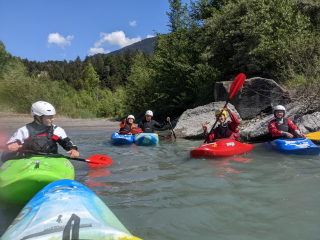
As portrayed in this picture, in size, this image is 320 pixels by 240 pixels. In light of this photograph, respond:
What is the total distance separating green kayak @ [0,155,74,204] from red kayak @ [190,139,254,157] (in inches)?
118

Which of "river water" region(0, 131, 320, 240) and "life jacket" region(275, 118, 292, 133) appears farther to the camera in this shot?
"life jacket" region(275, 118, 292, 133)

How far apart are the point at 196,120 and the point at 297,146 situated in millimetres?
4807

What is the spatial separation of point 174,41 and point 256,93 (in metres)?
7.45

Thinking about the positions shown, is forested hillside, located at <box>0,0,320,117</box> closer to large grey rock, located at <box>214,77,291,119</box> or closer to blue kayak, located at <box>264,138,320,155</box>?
large grey rock, located at <box>214,77,291,119</box>

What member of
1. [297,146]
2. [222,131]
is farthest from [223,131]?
[297,146]

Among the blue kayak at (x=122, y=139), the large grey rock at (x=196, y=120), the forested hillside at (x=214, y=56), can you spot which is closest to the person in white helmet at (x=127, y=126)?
the blue kayak at (x=122, y=139)

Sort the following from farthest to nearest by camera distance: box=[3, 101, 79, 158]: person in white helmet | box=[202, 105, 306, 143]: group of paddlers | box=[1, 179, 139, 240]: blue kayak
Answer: box=[202, 105, 306, 143]: group of paddlers, box=[3, 101, 79, 158]: person in white helmet, box=[1, 179, 139, 240]: blue kayak

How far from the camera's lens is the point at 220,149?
5246mm

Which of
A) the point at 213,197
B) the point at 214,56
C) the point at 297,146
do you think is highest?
the point at 214,56

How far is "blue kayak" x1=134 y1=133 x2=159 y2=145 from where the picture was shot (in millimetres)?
7820

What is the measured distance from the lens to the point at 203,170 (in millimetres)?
4461

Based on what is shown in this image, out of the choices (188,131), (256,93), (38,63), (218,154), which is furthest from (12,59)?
(38,63)

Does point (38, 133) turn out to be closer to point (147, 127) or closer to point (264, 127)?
point (147, 127)

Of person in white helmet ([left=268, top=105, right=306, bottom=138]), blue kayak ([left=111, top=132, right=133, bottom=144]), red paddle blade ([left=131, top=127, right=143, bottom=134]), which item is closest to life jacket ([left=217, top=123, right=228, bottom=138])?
person in white helmet ([left=268, top=105, right=306, bottom=138])
